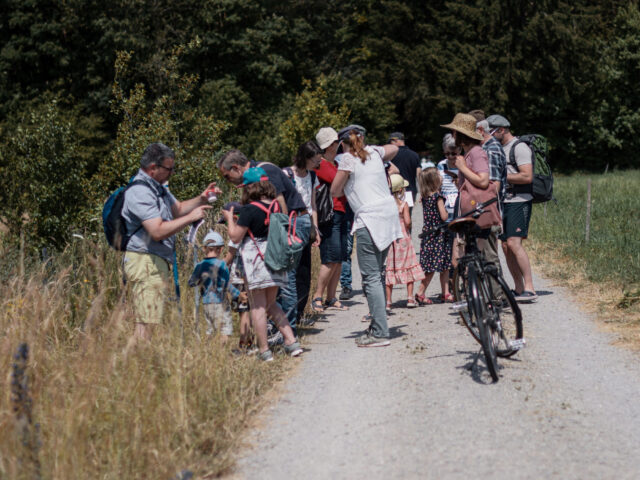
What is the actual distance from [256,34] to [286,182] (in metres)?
36.7

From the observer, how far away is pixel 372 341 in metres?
7.55

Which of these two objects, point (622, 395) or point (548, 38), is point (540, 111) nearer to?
point (548, 38)

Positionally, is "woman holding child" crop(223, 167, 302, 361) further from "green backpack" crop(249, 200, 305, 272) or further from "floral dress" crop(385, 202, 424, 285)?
"floral dress" crop(385, 202, 424, 285)

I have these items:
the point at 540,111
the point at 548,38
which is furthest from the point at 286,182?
the point at 540,111

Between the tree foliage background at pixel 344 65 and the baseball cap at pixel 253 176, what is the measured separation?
22.9 m

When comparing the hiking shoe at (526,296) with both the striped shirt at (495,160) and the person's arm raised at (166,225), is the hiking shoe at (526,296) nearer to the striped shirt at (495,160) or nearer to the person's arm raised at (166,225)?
the striped shirt at (495,160)

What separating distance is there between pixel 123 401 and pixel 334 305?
4986 millimetres

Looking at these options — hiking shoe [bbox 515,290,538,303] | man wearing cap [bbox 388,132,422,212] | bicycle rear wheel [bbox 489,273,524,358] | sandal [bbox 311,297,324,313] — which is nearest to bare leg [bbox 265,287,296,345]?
bicycle rear wheel [bbox 489,273,524,358]

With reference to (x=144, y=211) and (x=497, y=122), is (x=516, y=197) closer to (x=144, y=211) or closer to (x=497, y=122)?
(x=497, y=122)

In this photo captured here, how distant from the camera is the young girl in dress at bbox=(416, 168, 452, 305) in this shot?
9.79m

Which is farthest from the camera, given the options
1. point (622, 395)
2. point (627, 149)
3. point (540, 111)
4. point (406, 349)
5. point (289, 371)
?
point (627, 149)

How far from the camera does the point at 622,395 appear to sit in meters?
5.84

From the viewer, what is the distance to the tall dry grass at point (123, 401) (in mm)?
4410

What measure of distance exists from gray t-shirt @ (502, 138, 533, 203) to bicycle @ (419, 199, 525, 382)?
219cm
